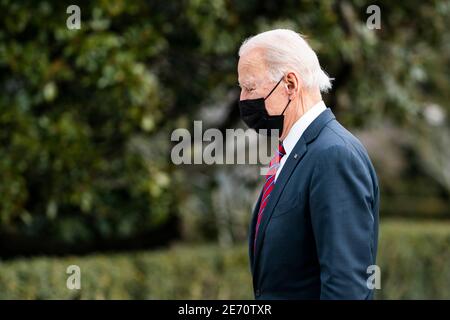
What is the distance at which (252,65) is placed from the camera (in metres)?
2.65

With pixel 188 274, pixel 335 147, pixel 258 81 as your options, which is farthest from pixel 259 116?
pixel 188 274

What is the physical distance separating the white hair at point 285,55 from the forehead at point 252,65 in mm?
18

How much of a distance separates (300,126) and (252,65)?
29 centimetres

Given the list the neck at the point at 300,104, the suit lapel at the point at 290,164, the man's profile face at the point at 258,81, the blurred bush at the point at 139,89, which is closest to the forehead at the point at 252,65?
the man's profile face at the point at 258,81

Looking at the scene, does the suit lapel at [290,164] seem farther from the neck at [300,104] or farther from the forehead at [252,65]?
the forehead at [252,65]

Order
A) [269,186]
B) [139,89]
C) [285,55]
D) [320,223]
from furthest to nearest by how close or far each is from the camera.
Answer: [139,89] → [269,186] → [285,55] → [320,223]

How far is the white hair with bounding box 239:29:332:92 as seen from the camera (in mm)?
2600

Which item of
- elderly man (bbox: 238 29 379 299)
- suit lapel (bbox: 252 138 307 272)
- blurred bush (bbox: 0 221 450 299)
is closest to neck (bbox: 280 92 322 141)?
elderly man (bbox: 238 29 379 299)

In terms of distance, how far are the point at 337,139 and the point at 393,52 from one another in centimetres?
525

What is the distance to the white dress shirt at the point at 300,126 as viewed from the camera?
2672mm

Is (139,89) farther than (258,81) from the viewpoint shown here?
Yes

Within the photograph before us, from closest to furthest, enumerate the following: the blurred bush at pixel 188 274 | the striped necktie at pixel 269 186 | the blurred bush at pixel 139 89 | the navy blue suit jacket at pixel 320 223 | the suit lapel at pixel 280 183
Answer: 1. the navy blue suit jacket at pixel 320 223
2. the suit lapel at pixel 280 183
3. the striped necktie at pixel 269 186
4. the blurred bush at pixel 188 274
5. the blurred bush at pixel 139 89

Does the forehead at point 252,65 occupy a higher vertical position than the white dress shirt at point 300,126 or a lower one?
higher

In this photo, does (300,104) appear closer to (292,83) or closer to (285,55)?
(292,83)
